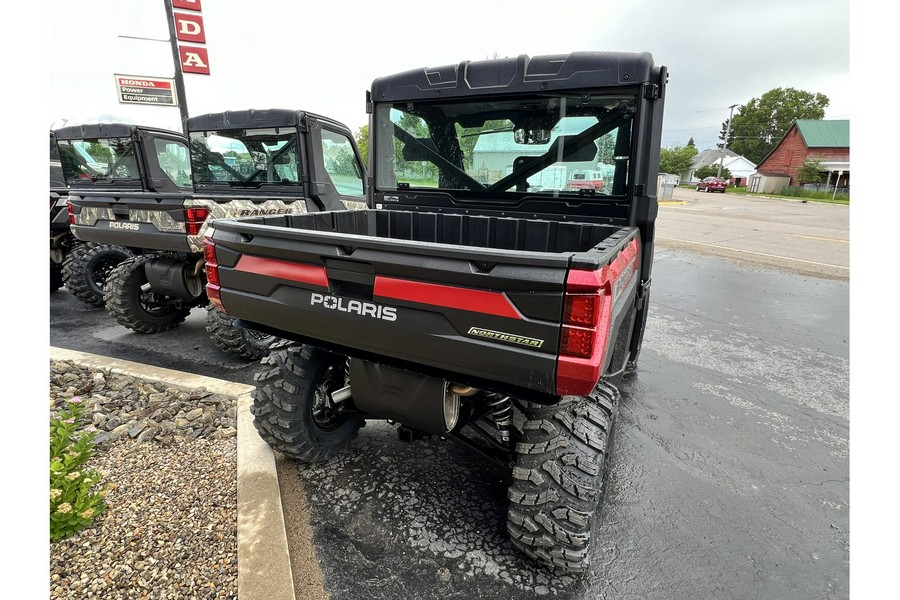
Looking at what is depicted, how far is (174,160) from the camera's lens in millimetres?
6848

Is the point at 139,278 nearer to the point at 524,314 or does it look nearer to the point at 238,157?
the point at 238,157

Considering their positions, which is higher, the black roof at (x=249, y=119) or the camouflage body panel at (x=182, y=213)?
the black roof at (x=249, y=119)

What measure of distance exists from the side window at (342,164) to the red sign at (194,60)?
214 inches

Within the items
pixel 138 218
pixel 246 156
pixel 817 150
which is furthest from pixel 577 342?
pixel 817 150

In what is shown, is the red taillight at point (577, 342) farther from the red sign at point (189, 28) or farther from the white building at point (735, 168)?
the white building at point (735, 168)

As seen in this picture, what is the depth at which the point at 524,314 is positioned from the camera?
1645 mm

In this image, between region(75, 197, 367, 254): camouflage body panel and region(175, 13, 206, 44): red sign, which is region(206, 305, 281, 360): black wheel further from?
region(175, 13, 206, 44): red sign

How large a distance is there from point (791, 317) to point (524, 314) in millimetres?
6284

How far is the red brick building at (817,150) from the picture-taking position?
44875mm

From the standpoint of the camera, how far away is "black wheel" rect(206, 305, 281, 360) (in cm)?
433

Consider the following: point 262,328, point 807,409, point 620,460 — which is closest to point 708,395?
point 807,409

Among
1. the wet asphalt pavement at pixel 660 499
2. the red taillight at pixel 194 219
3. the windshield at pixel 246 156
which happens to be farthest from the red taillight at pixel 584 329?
the windshield at pixel 246 156

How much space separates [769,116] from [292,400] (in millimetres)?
87766

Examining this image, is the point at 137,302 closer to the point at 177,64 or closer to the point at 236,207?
the point at 236,207
